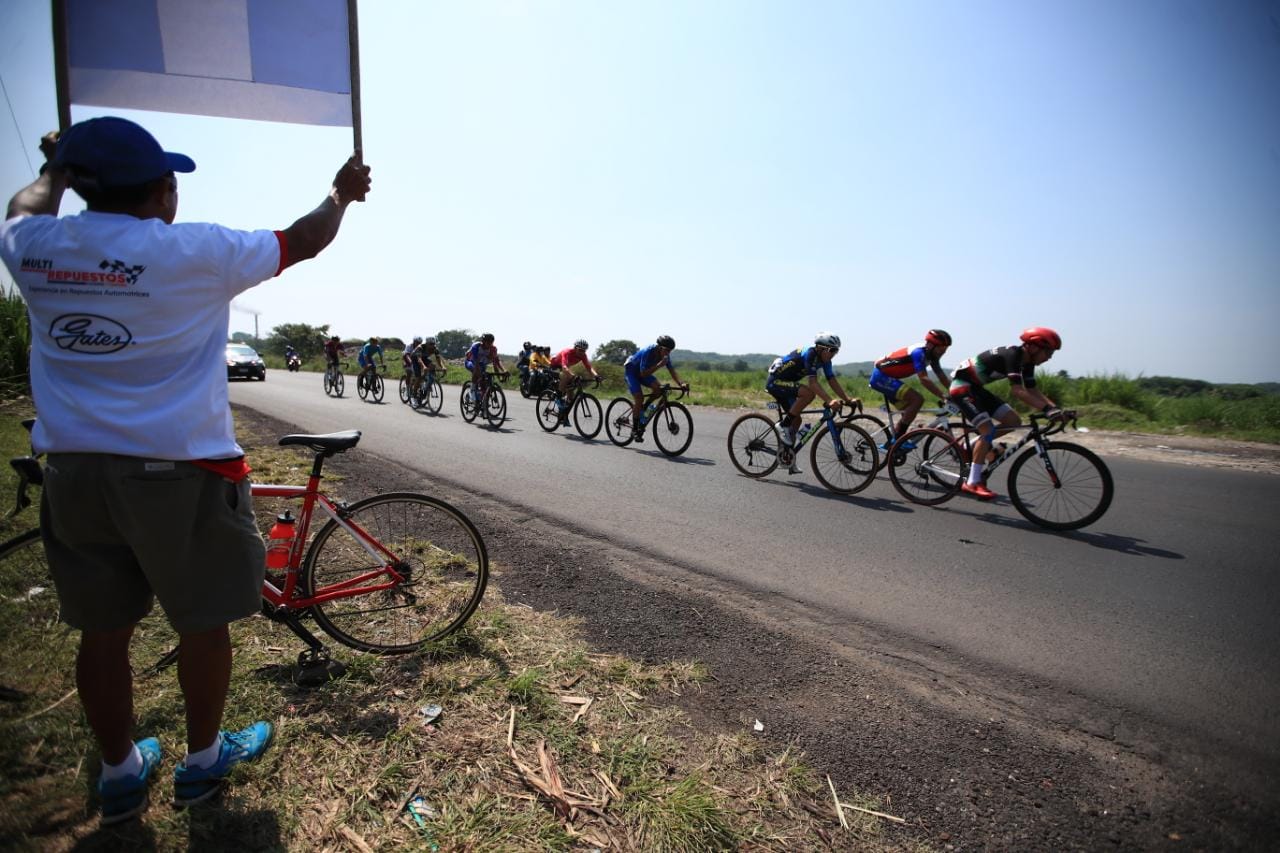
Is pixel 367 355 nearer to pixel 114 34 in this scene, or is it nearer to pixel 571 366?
pixel 571 366

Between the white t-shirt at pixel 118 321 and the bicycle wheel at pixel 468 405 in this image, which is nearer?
the white t-shirt at pixel 118 321

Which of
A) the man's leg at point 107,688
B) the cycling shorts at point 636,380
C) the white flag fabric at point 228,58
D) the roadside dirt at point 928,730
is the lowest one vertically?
the roadside dirt at point 928,730

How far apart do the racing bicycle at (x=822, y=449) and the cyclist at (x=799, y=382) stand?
0.34 feet

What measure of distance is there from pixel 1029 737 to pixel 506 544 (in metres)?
3.53

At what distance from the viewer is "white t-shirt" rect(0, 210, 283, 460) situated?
1601 mm

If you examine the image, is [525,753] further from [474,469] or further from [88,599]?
[474,469]

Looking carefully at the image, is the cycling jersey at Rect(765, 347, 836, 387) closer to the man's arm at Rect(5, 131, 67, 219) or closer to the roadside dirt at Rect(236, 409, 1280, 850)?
the roadside dirt at Rect(236, 409, 1280, 850)

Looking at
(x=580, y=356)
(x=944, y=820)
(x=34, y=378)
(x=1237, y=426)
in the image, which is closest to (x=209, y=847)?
(x=34, y=378)

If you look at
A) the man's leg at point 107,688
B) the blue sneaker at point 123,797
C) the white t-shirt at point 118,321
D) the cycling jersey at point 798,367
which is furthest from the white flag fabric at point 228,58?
the cycling jersey at point 798,367

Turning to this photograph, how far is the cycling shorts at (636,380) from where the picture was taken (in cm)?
995

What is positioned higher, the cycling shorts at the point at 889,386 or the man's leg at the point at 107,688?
the cycling shorts at the point at 889,386

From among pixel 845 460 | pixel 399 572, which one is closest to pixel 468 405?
pixel 845 460

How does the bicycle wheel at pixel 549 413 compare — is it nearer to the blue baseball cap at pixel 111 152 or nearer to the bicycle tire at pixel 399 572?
the bicycle tire at pixel 399 572

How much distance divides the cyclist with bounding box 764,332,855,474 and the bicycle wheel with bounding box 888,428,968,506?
2.87ft
